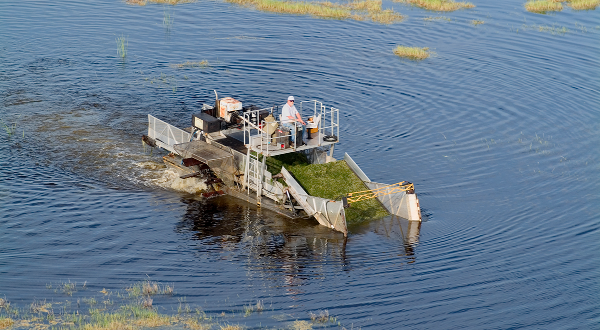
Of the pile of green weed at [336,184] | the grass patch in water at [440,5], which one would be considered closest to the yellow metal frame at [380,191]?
the pile of green weed at [336,184]

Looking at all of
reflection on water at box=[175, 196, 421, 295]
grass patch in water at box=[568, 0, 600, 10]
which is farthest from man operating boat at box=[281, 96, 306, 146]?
grass patch in water at box=[568, 0, 600, 10]

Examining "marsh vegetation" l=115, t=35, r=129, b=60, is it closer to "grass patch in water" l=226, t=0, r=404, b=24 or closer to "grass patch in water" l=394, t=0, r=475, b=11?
"grass patch in water" l=226, t=0, r=404, b=24

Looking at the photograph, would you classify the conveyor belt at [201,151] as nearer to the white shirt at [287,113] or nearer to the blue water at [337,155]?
the blue water at [337,155]

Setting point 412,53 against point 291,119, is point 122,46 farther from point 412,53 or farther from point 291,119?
point 291,119

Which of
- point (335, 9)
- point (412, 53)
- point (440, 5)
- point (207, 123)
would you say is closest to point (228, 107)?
point (207, 123)

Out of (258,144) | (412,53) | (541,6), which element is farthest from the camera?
(541,6)
